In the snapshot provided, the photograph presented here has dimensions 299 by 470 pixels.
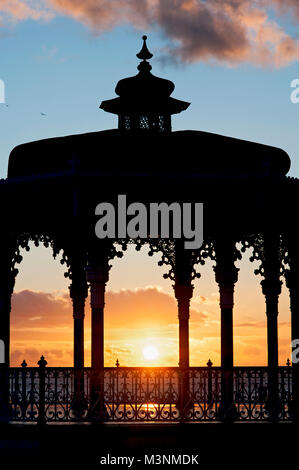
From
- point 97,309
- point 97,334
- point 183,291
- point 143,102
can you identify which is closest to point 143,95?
point 143,102

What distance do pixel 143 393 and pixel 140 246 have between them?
4.61m

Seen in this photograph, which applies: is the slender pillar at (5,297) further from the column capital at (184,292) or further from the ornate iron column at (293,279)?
the ornate iron column at (293,279)

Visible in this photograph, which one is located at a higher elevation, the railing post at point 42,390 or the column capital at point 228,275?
the column capital at point 228,275

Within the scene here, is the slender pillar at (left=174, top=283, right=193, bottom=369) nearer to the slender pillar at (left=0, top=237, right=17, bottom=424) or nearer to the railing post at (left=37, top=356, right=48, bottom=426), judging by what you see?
the slender pillar at (left=0, top=237, right=17, bottom=424)

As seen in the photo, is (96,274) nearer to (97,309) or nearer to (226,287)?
(97,309)

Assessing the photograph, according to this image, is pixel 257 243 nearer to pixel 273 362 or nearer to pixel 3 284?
pixel 273 362

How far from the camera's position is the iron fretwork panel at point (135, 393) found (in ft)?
74.9

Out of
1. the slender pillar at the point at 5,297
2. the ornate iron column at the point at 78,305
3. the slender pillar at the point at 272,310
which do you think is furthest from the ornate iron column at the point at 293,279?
the slender pillar at the point at 5,297

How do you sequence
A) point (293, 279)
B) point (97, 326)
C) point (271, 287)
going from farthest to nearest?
point (271, 287), point (293, 279), point (97, 326)

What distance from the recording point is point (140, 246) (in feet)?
87.6

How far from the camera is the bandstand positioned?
23.0 meters

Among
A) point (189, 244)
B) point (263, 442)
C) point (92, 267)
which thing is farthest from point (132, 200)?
point (263, 442)

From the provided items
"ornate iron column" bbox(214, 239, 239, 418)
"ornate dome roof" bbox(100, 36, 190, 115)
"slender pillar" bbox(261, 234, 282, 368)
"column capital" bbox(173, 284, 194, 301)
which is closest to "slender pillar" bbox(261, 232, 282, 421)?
"slender pillar" bbox(261, 234, 282, 368)

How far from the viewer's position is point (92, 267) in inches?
938
